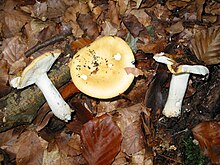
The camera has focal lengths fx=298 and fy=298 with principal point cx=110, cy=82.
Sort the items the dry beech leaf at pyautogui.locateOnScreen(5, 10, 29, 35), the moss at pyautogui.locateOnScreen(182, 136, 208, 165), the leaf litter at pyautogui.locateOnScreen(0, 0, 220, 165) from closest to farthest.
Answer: the moss at pyautogui.locateOnScreen(182, 136, 208, 165)
the leaf litter at pyautogui.locateOnScreen(0, 0, 220, 165)
the dry beech leaf at pyautogui.locateOnScreen(5, 10, 29, 35)

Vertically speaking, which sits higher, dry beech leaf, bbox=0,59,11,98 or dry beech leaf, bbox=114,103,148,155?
dry beech leaf, bbox=0,59,11,98

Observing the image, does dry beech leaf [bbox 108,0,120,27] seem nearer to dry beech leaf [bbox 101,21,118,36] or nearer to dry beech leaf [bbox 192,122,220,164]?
dry beech leaf [bbox 101,21,118,36]

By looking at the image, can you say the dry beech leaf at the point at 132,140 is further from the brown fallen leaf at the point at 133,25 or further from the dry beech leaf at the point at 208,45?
the brown fallen leaf at the point at 133,25

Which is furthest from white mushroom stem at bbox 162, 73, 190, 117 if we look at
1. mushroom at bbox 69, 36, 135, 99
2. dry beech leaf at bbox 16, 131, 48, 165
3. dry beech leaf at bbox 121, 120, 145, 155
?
dry beech leaf at bbox 16, 131, 48, 165

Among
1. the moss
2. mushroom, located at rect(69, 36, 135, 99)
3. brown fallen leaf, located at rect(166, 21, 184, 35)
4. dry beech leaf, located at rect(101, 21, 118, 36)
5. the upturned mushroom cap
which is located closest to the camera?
the upturned mushroom cap

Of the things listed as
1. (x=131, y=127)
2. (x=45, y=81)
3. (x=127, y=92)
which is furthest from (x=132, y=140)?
(x=45, y=81)

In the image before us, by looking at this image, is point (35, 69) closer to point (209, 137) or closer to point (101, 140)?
point (101, 140)
